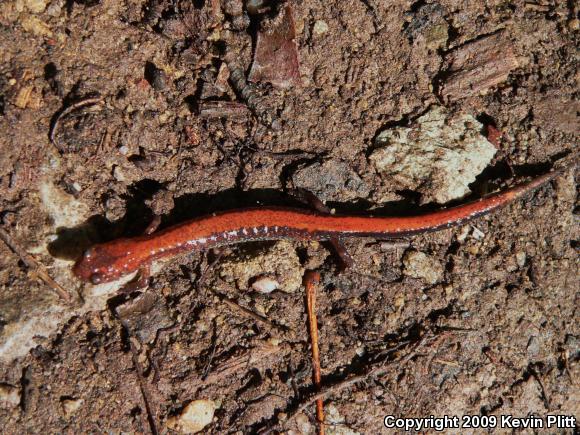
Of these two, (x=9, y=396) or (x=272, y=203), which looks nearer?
(x=9, y=396)

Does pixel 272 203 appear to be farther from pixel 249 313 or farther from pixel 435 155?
pixel 435 155

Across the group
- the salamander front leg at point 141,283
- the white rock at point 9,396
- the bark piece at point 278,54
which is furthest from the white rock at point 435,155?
the white rock at point 9,396

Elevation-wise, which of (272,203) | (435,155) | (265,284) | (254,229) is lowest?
(265,284)

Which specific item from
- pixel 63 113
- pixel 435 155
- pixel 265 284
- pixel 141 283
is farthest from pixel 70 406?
pixel 435 155

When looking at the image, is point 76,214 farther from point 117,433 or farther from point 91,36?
point 117,433

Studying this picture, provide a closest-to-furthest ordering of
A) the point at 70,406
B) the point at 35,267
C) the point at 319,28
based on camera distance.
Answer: the point at 70,406 < the point at 35,267 < the point at 319,28

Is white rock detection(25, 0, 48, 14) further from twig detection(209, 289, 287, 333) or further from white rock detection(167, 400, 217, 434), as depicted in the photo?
white rock detection(167, 400, 217, 434)
